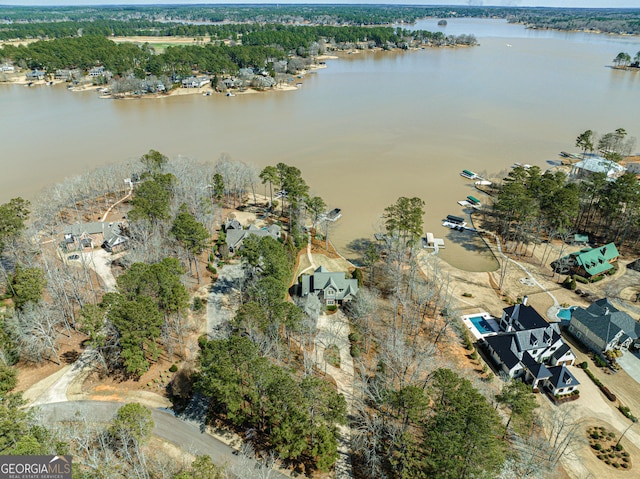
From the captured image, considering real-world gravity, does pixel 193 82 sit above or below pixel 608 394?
above

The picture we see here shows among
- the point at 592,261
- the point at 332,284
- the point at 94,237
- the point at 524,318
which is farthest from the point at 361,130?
the point at 524,318

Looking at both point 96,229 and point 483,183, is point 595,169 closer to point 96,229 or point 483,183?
point 483,183

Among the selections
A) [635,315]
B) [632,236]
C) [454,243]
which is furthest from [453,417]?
[632,236]

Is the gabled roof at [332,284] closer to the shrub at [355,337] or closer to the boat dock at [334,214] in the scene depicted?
the shrub at [355,337]

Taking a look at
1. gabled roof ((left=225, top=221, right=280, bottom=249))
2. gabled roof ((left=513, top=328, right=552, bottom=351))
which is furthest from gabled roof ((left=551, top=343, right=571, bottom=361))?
gabled roof ((left=225, top=221, right=280, bottom=249))

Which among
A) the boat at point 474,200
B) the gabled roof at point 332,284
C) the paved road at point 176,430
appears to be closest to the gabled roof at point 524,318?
the gabled roof at point 332,284
